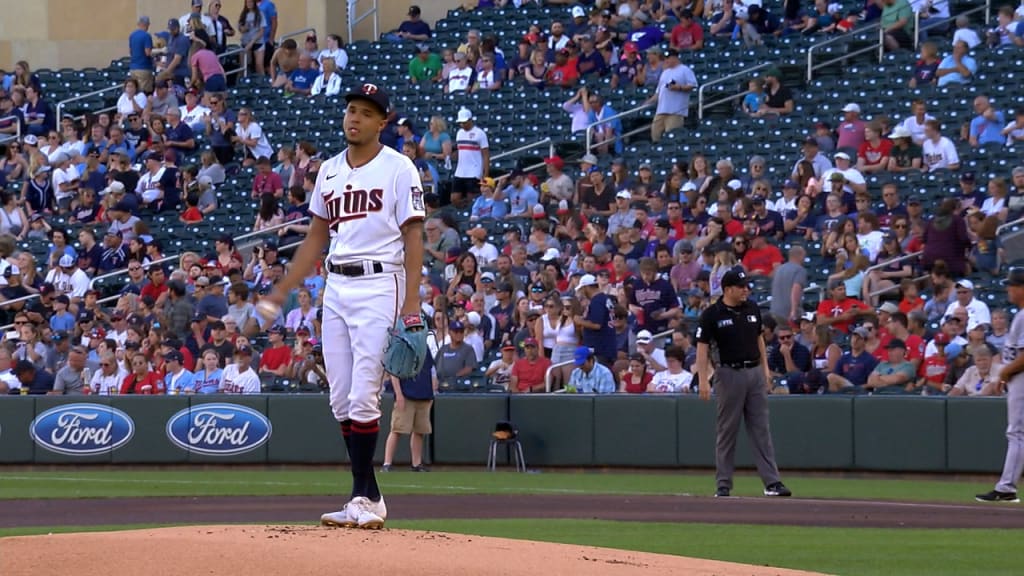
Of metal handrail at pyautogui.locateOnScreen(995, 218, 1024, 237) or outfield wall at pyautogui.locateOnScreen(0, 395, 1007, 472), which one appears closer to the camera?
outfield wall at pyautogui.locateOnScreen(0, 395, 1007, 472)

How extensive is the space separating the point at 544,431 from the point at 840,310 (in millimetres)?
3407

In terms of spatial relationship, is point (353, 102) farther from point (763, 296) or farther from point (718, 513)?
point (763, 296)

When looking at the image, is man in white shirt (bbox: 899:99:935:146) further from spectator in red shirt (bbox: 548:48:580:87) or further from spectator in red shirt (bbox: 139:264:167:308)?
spectator in red shirt (bbox: 139:264:167:308)

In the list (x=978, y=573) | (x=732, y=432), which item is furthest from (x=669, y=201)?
(x=978, y=573)

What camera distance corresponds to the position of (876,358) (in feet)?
54.2

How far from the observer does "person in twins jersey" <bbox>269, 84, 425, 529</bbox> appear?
25.0 ft

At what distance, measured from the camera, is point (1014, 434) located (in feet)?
41.8

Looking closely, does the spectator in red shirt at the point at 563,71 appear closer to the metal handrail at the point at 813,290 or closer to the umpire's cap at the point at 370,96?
the metal handrail at the point at 813,290

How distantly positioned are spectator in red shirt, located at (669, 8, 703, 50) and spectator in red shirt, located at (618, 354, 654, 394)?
774 centimetres

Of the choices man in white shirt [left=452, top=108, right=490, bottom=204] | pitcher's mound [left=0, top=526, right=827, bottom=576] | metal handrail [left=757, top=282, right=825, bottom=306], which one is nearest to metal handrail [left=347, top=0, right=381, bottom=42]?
man in white shirt [left=452, top=108, right=490, bottom=204]

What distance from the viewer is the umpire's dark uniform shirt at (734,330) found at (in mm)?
13320

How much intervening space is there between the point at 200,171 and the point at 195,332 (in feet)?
17.8

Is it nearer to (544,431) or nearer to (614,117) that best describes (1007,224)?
(544,431)

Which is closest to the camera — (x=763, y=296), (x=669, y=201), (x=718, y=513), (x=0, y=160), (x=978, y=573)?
(x=978, y=573)
